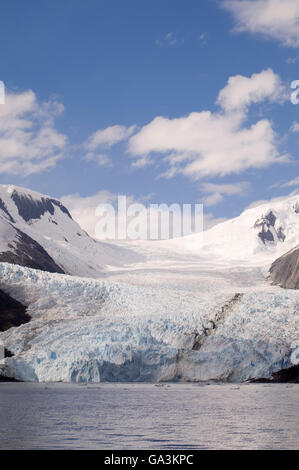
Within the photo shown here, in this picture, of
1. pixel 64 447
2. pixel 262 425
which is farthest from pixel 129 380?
pixel 64 447

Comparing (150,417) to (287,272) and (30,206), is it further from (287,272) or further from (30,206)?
(30,206)

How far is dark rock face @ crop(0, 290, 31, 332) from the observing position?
5234 cm

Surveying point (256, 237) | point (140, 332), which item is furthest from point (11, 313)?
point (256, 237)

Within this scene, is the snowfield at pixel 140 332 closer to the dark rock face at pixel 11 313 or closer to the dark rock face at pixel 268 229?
the dark rock face at pixel 11 313

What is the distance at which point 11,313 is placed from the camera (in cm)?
5312

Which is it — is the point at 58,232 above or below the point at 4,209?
below

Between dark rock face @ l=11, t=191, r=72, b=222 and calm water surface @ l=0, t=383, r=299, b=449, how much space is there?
352ft

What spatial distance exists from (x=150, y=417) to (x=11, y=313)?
2895cm

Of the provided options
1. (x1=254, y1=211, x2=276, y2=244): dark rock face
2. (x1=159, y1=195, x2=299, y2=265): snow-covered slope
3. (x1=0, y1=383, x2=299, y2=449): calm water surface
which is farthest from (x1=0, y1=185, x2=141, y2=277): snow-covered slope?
(x1=0, y1=383, x2=299, y2=449): calm water surface

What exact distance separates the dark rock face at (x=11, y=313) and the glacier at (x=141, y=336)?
0.64 m

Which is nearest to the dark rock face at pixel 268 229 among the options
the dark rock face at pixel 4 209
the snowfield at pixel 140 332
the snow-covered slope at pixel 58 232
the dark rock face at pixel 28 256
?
the snow-covered slope at pixel 58 232

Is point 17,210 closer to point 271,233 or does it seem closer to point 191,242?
point 191,242

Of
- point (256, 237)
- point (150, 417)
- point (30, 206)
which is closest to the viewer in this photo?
point (150, 417)

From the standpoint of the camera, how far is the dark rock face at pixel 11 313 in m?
52.3
